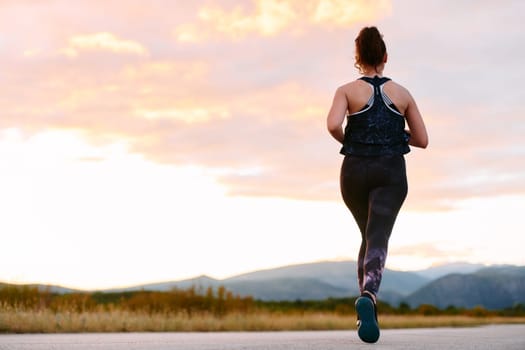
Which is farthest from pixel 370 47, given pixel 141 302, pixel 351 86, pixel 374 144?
pixel 141 302

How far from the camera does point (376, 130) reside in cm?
579

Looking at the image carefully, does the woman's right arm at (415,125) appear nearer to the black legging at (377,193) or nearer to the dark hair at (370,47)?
the black legging at (377,193)

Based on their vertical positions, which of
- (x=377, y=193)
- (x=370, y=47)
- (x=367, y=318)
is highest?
(x=370, y=47)

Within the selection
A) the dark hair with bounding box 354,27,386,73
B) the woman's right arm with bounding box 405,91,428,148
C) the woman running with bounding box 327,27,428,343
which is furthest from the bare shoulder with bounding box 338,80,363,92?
the woman's right arm with bounding box 405,91,428,148

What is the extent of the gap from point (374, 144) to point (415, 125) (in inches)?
15.8

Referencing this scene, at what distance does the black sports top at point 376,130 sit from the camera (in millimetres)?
5801

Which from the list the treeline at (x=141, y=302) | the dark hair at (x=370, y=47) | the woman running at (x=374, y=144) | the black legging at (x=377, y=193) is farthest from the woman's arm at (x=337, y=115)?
the treeline at (x=141, y=302)

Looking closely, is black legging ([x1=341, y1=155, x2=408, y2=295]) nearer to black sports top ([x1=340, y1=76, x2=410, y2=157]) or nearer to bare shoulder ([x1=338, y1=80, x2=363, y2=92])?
black sports top ([x1=340, y1=76, x2=410, y2=157])

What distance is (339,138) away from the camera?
5926 millimetres

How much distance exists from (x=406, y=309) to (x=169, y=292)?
72.4 feet

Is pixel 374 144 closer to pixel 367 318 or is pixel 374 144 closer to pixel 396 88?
pixel 396 88

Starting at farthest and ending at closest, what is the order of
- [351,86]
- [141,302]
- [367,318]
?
[141,302] < [351,86] < [367,318]

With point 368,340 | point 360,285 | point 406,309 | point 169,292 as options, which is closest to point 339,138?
point 360,285

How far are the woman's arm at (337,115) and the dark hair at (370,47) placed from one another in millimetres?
312
